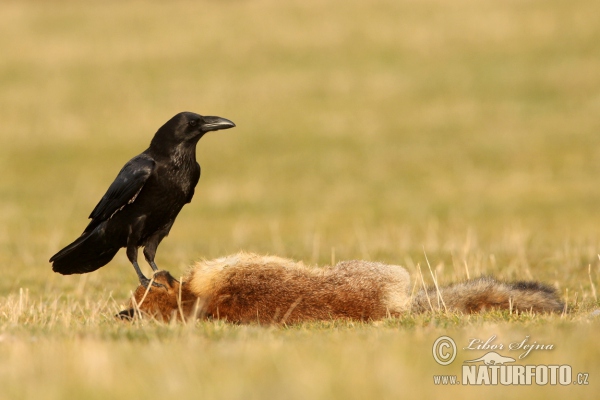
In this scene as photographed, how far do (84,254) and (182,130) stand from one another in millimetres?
1345

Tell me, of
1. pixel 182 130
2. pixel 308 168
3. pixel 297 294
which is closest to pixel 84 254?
pixel 182 130

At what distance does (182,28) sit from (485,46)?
12.3m

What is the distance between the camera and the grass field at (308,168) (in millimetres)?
4672

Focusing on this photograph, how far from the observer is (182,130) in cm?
792

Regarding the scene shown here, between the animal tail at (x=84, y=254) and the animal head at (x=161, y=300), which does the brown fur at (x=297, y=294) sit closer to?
the animal head at (x=161, y=300)

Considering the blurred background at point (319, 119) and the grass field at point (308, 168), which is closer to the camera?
the grass field at point (308, 168)

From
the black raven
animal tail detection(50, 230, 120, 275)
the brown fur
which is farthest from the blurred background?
the brown fur

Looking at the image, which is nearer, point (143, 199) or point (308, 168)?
point (143, 199)

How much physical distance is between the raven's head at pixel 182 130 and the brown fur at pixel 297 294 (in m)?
1.36

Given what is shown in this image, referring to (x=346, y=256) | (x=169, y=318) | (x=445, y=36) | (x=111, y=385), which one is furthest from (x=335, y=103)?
(x=111, y=385)


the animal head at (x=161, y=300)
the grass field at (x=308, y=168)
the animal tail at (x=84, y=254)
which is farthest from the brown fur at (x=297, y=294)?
the animal tail at (x=84, y=254)

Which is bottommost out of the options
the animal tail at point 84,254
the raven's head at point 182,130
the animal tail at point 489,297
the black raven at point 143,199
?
the animal tail at point 489,297

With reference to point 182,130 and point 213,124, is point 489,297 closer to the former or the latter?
point 213,124

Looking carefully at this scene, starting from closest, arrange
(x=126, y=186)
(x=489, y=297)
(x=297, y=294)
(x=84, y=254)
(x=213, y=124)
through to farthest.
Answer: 1. (x=297, y=294)
2. (x=489, y=297)
3. (x=126, y=186)
4. (x=84, y=254)
5. (x=213, y=124)
